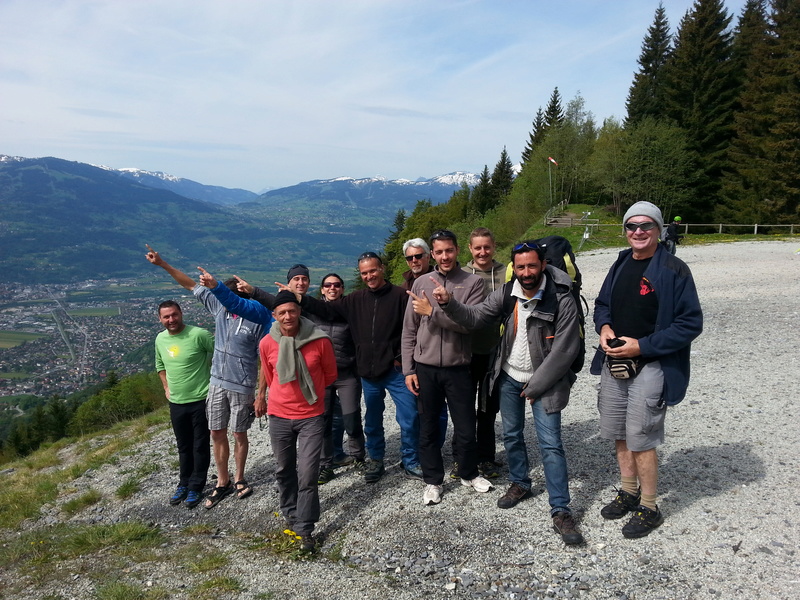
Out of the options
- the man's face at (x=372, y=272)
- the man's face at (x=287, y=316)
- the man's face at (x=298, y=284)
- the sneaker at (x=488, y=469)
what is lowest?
the sneaker at (x=488, y=469)

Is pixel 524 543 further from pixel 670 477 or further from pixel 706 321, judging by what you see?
pixel 706 321

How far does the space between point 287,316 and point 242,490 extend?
8.26 feet

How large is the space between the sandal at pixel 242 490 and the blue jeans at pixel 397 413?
150 centimetres

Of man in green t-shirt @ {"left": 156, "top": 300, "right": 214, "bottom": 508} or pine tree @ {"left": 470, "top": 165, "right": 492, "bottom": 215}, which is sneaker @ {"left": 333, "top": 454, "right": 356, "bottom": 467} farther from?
pine tree @ {"left": 470, "top": 165, "right": 492, "bottom": 215}

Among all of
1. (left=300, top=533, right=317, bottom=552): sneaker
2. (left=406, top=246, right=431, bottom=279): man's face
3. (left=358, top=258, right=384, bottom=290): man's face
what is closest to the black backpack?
(left=406, top=246, right=431, bottom=279): man's face

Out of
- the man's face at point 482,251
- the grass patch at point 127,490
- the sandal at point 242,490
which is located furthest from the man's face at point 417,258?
the grass patch at point 127,490

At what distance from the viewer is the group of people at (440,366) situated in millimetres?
3736

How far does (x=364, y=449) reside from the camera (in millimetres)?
6012

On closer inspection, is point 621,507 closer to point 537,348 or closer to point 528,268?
point 537,348

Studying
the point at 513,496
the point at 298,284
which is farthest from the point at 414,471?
the point at 298,284

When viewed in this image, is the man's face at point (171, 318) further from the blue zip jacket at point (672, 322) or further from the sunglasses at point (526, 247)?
the blue zip jacket at point (672, 322)

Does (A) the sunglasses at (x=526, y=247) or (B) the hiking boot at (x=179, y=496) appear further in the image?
(B) the hiking boot at (x=179, y=496)

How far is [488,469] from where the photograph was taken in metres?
5.27

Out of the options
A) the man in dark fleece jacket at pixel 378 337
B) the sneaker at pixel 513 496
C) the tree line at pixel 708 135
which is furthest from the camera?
the tree line at pixel 708 135
